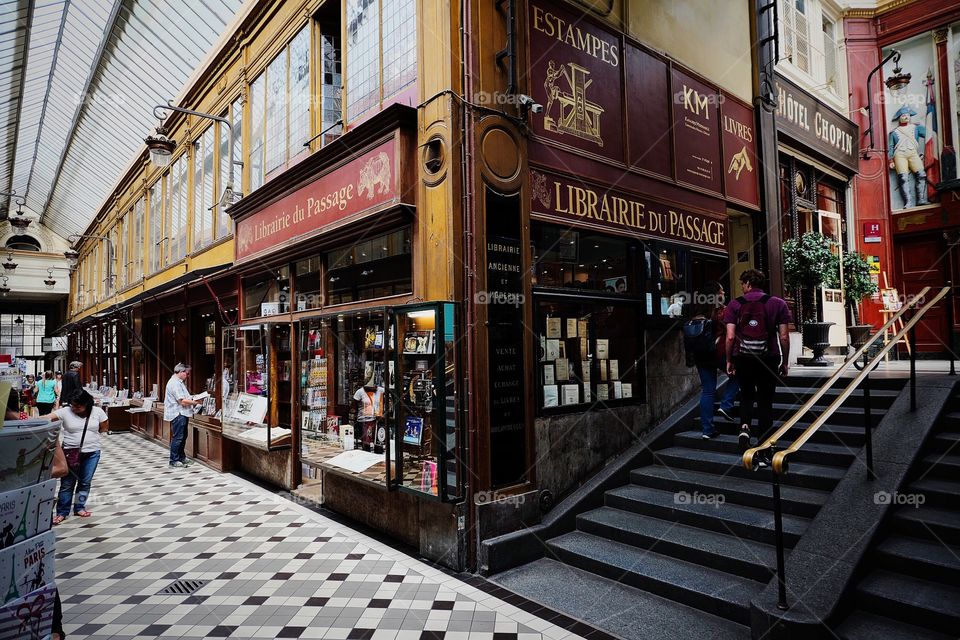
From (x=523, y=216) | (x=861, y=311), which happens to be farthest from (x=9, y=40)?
(x=861, y=311)

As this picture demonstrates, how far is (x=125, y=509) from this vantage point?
655 centimetres

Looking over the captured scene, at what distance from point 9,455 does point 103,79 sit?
44.9 ft

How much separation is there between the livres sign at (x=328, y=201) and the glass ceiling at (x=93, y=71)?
448cm

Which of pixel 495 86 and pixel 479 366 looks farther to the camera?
pixel 495 86

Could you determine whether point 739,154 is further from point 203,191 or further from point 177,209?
point 177,209

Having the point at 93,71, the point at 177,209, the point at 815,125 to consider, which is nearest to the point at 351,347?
the point at 177,209

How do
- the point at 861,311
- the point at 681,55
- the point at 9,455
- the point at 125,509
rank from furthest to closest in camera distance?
the point at 861,311, the point at 681,55, the point at 125,509, the point at 9,455

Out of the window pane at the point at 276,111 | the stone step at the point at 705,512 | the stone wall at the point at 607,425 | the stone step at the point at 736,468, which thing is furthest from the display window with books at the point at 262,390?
the stone step at the point at 736,468

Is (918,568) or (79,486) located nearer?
(918,568)

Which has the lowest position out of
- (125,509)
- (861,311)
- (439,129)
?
(125,509)

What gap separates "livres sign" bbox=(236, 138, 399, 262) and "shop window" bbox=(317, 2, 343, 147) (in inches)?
36.9

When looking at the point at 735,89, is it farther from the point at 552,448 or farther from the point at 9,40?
the point at 9,40

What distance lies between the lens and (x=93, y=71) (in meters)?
11.7

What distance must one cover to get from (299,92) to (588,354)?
5.29m
